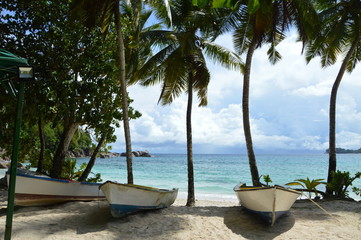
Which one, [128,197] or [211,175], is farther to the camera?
[211,175]

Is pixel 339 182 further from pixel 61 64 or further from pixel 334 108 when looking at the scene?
pixel 61 64

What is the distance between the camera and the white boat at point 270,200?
6.79 meters

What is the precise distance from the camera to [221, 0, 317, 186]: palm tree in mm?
9539

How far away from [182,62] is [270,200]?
6.23m

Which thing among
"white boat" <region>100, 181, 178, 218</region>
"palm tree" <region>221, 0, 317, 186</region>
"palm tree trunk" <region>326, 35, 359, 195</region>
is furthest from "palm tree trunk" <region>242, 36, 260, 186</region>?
"white boat" <region>100, 181, 178, 218</region>

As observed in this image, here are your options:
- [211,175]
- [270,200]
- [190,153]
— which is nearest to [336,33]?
[190,153]

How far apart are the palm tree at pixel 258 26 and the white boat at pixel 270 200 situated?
247 centimetres

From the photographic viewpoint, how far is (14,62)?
504 cm

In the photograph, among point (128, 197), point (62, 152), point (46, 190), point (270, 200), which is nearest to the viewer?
point (270, 200)

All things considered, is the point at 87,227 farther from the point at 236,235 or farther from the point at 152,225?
the point at 236,235

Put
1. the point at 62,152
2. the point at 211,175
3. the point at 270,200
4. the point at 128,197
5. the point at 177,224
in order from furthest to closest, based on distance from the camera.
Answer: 1. the point at 211,175
2. the point at 62,152
3. the point at 128,197
4. the point at 177,224
5. the point at 270,200

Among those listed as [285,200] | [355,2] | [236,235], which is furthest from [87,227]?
→ [355,2]

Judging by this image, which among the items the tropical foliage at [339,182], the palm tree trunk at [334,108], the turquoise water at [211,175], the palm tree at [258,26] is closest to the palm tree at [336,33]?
the palm tree trunk at [334,108]

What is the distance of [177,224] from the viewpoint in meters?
7.19
